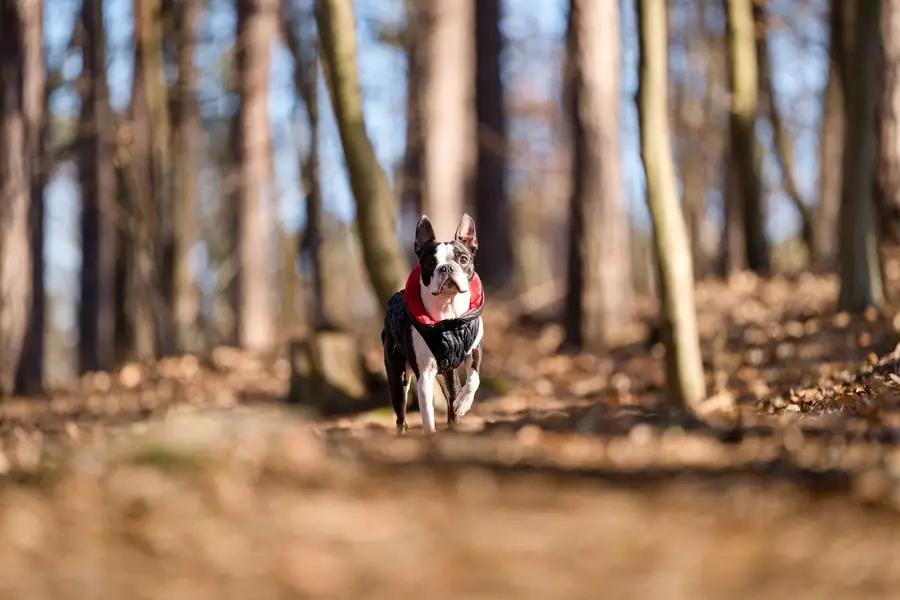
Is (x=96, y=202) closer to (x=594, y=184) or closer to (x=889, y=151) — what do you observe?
(x=594, y=184)

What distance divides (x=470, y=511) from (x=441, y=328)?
352 cm

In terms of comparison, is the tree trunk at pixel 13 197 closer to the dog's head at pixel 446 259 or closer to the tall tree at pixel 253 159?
the tall tree at pixel 253 159

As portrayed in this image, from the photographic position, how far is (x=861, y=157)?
11.2m

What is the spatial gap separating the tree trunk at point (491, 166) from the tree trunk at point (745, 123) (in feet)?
19.0

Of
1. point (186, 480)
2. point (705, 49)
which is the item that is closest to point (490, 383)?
point (186, 480)

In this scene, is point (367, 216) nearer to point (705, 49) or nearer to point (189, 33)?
point (189, 33)

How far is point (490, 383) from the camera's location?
12.2 metres

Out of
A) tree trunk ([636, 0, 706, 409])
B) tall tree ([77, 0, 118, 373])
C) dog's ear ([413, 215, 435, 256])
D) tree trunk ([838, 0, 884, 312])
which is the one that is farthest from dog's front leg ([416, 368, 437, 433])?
tall tree ([77, 0, 118, 373])

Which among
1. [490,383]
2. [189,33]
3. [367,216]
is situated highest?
[189,33]

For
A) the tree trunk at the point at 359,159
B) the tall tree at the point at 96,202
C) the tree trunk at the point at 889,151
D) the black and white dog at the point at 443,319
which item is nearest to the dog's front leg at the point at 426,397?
the black and white dog at the point at 443,319

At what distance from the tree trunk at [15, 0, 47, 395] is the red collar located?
10038 mm

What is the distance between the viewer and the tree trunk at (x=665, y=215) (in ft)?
31.3

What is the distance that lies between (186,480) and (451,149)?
12710mm

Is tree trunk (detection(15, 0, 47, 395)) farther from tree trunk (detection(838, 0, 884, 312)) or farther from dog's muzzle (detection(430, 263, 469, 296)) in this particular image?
tree trunk (detection(838, 0, 884, 312))
